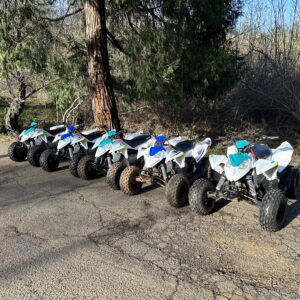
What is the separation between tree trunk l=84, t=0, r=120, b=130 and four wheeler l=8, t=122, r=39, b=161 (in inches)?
59.2

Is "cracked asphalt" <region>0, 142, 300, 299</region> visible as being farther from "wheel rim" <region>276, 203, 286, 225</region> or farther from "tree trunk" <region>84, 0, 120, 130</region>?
"tree trunk" <region>84, 0, 120, 130</region>

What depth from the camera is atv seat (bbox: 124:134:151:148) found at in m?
6.44

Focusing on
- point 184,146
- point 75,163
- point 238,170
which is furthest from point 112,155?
point 238,170

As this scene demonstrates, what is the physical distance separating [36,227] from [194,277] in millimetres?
2254

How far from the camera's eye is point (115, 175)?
5879mm

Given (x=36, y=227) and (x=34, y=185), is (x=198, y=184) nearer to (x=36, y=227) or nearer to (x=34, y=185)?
(x=36, y=227)

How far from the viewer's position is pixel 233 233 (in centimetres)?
438

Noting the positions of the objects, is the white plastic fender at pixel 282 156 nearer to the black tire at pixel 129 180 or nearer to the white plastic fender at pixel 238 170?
the white plastic fender at pixel 238 170

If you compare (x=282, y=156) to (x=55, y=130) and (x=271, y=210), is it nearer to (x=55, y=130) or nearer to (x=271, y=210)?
(x=271, y=210)

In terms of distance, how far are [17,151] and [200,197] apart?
5.10m

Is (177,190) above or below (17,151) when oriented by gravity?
below

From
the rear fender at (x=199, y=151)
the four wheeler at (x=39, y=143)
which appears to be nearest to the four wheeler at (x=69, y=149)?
the four wheeler at (x=39, y=143)

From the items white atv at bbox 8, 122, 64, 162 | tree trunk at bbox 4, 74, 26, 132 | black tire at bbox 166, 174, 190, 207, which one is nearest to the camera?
black tire at bbox 166, 174, 190, 207

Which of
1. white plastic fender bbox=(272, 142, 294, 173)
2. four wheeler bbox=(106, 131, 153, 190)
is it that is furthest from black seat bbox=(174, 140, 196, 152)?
white plastic fender bbox=(272, 142, 294, 173)
